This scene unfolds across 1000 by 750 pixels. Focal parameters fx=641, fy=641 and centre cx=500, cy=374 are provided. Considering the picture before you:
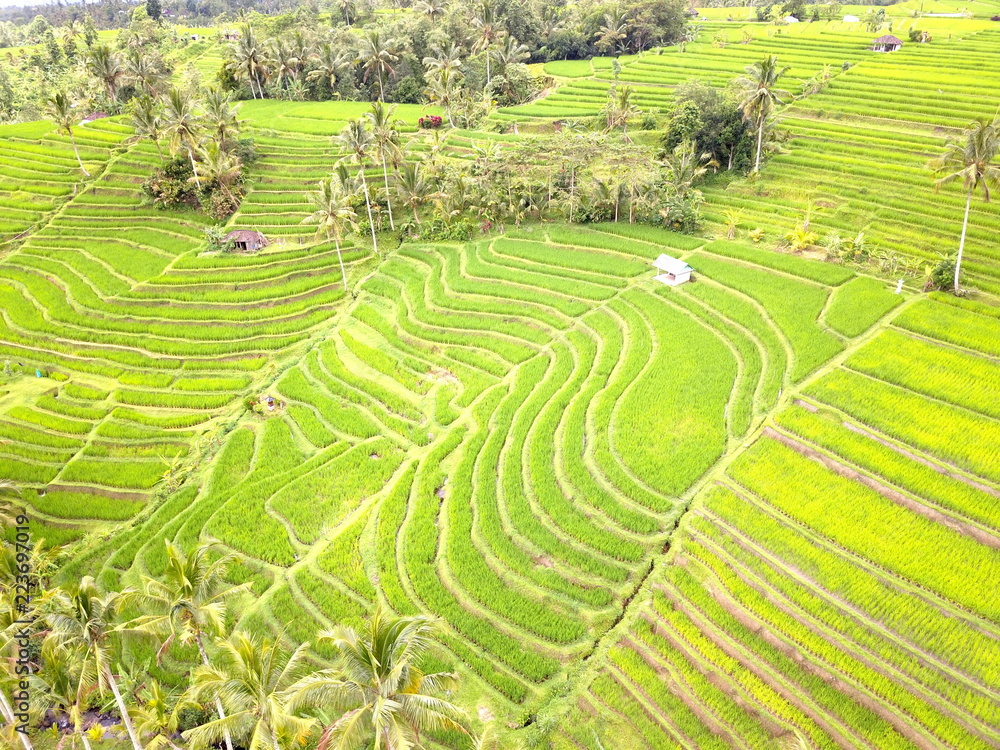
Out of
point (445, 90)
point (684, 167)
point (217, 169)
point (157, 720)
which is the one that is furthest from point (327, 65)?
point (157, 720)

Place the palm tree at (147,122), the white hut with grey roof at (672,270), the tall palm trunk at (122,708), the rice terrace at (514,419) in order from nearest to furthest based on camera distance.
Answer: the tall palm trunk at (122,708)
the rice terrace at (514,419)
the white hut with grey roof at (672,270)
the palm tree at (147,122)

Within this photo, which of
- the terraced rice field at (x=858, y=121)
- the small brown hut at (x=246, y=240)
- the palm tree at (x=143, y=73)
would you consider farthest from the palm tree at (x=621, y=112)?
the palm tree at (x=143, y=73)

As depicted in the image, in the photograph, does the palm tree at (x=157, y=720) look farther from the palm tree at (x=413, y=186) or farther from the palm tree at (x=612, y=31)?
the palm tree at (x=612, y=31)

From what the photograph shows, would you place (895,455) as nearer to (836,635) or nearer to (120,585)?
(836,635)

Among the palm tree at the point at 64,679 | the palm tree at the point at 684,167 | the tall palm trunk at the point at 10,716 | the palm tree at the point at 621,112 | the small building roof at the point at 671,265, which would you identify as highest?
the palm tree at the point at 621,112

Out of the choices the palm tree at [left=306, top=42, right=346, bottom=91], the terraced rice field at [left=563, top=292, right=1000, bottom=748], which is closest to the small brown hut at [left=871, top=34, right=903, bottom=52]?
the terraced rice field at [left=563, top=292, right=1000, bottom=748]

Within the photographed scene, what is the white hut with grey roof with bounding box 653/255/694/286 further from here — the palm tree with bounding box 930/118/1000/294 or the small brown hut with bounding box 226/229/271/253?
the small brown hut with bounding box 226/229/271/253

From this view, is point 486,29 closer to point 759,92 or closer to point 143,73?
point 143,73
